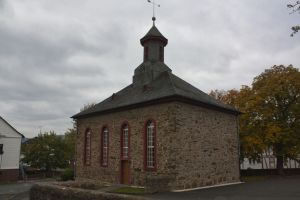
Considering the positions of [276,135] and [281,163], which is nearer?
[276,135]

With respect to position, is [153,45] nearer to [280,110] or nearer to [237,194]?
[237,194]

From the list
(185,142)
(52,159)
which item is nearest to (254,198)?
(185,142)

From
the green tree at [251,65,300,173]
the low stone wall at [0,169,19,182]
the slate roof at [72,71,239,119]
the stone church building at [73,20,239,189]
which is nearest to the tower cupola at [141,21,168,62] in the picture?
the stone church building at [73,20,239,189]

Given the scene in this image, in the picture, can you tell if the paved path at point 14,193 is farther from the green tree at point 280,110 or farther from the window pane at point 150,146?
the green tree at point 280,110

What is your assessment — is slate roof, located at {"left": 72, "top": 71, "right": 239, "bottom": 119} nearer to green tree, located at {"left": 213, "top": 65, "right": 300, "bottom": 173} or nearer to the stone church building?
the stone church building

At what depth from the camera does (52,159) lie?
42469mm

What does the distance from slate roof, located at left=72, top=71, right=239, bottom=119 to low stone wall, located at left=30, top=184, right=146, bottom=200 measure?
8.82 m

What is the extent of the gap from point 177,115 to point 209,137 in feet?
11.8

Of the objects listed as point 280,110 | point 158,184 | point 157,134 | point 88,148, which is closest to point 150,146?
point 157,134

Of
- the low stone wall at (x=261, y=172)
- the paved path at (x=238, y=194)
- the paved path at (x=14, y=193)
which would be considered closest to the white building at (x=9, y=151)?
the paved path at (x=14, y=193)

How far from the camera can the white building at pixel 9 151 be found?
36062 mm

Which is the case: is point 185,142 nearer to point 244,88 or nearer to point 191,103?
point 191,103

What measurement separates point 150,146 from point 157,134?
1.09 meters

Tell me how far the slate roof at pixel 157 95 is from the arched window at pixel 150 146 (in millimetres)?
1624
